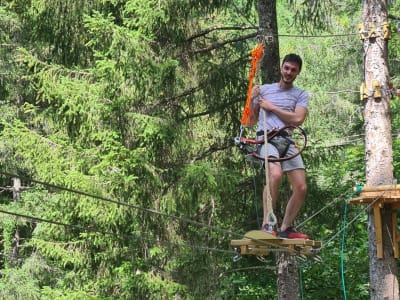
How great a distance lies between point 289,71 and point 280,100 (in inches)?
9.4

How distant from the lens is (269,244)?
5.24 metres

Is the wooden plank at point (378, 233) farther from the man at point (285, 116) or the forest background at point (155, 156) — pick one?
the man at point (285, 116)

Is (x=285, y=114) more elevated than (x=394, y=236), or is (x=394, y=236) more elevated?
(x=285, y=114)

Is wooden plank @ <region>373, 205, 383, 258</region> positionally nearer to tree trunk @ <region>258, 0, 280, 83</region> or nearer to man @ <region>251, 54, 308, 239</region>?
man @ <region>251, 54, 308, 239</region>

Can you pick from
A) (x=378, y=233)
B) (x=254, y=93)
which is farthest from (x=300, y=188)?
(x=378, y=233)

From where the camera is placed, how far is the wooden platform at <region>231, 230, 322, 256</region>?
530cm

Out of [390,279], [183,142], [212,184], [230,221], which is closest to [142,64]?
[183,142]

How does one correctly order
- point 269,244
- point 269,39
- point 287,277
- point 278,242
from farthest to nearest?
1. point 287,277
2. point 269,39
3. point 278,242
4. point 269,244

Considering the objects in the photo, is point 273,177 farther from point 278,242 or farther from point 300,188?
point 278,242

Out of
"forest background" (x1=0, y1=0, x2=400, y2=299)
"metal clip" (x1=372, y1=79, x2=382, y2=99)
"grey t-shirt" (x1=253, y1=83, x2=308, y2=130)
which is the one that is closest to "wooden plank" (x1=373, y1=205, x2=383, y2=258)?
"forest background" (x1=0, y1=0, x2=400, y2=299)

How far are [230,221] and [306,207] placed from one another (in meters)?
1.00

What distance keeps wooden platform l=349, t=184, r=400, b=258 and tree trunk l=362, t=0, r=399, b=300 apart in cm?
4

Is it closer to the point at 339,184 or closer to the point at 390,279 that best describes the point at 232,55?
the point at 339,184

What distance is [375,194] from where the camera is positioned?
6.58m
